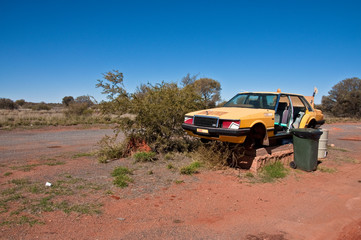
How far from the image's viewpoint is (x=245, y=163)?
747 centimetres

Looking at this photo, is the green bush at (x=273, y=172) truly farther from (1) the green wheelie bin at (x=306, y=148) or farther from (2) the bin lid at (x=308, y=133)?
(2) the bin lid at (x=308, y=133)

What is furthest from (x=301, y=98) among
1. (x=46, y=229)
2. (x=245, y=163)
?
(x=46, y=229)

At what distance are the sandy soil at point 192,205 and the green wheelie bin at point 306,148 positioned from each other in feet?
0.94

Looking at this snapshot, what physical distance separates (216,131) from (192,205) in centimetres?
196

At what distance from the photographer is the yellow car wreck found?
20.1 feet

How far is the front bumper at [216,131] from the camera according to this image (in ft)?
19.6

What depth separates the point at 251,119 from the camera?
6.29 m

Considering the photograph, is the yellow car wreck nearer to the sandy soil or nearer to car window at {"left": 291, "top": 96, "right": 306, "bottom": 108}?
car window at {"left": 291, "top": 96, "right": 306, "bottom": 108}

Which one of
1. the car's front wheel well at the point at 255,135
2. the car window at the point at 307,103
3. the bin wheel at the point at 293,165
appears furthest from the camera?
the car window at the point at 307,103

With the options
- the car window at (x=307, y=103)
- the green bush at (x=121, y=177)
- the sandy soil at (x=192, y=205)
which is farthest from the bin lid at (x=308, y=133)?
the green bush at (x=121, y=177)

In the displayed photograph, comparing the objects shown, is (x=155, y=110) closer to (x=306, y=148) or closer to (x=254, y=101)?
(x=254, y=101)

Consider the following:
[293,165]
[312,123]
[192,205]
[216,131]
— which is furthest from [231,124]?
[312,123]

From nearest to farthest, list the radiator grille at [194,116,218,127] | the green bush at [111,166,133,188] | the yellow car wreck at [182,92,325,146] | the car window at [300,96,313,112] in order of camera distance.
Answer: the green bush at [111,166,133,188]
the yellow car wreck at [182,92,325,146]
the radiator grille at [194,116,218,127]
the car window at [300,96,313,112]

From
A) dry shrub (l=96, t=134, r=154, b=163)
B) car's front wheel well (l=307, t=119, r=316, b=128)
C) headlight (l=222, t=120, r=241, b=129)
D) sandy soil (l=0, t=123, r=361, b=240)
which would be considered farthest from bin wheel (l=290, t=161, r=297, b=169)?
dry shrub (l=96, t=134, r=154, b=163)
